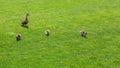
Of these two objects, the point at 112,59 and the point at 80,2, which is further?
A: the point at 80,2

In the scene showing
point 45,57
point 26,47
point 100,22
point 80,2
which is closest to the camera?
point 45,57

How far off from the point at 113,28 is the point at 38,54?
10209mm

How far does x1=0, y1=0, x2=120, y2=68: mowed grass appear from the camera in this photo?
23609mm

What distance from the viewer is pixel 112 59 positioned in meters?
24.2

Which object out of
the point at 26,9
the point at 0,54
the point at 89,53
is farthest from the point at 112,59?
the point at 26,9

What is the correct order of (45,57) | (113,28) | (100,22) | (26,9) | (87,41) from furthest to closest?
(26,9), (100,22), (113,28), (87,41), (45,57)

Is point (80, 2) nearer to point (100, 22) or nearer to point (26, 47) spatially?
point (100, 22)

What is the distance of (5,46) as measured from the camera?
84.6ft

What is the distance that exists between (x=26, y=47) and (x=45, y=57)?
8.13 feet

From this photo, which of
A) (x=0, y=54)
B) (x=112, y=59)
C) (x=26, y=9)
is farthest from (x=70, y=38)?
(x=26, y=9)

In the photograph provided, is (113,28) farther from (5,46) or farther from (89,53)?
(5,46)

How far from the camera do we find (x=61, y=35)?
28.7 metres

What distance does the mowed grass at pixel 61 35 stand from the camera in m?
23.6

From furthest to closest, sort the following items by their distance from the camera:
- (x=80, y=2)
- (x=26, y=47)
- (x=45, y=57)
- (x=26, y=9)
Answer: (x=80, y=2) < (x=26, y=9) < (x=26, y=47) < (x=45, y=57)
